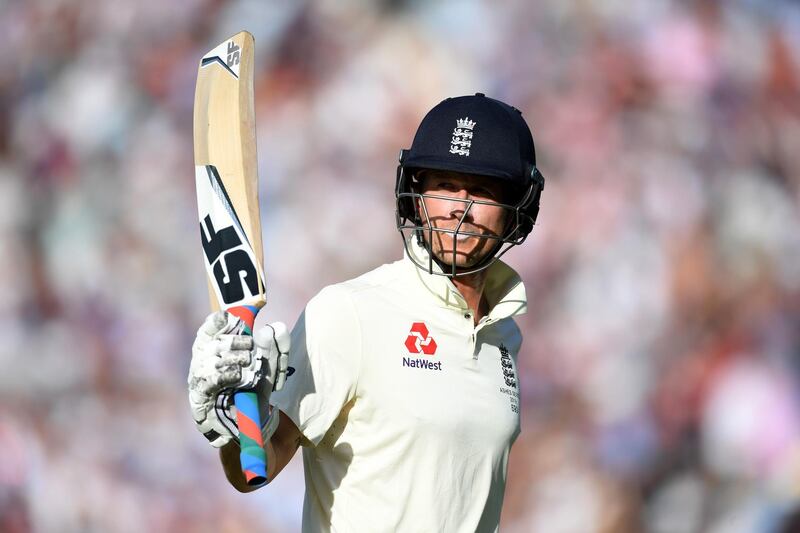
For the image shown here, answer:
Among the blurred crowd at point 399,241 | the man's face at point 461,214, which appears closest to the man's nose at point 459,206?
the man's face at point 461,214

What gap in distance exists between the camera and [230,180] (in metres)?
1.93

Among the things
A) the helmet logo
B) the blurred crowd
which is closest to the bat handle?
the helmet logo

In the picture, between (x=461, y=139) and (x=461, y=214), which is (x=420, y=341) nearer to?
(x=461, y=214)

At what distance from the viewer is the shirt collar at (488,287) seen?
77.6 inches

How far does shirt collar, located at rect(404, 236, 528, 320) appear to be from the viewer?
197 centimetres

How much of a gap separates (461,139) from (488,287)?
31cm

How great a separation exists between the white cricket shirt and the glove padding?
0.12m

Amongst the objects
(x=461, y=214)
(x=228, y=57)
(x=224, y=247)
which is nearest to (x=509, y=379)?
(x=461, y=214)

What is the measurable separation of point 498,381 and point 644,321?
2039 mm

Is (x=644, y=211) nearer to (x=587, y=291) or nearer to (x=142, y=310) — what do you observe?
(x=587, y=291)

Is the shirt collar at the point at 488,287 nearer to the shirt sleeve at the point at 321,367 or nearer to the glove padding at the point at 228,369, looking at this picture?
the shirt sleeve at the point at 321,367

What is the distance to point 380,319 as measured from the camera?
189 centimetres

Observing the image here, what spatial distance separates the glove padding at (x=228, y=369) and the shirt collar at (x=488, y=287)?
0.38 meters

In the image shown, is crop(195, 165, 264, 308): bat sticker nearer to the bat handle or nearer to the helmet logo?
the bat handle
